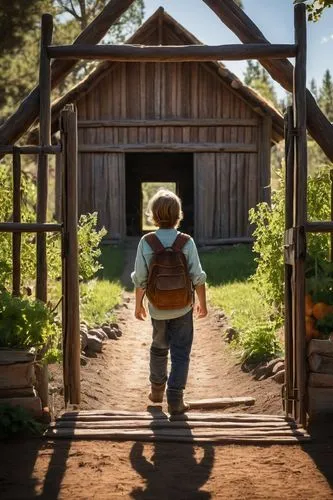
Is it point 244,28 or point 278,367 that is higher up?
point 244,28

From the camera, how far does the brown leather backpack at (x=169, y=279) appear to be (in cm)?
586

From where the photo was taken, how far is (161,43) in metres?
17.3

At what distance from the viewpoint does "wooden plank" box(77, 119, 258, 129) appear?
1795 centimetres

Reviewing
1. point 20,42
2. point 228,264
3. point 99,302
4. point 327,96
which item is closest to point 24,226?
point 99,302

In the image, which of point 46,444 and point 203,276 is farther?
point 203,276

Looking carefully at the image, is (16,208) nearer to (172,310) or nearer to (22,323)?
(22,323)

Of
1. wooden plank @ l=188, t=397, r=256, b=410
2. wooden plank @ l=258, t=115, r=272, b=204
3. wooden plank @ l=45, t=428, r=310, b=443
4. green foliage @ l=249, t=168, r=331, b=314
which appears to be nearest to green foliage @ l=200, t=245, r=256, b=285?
wooden plank @ l=258, t=115, r=272, b=204

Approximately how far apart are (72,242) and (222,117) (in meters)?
12.5

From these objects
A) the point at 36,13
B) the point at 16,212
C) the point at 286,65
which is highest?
the point at 36,13

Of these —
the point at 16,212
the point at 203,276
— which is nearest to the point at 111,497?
the point at 203,276

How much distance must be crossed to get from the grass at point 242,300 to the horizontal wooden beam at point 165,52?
9.62ft

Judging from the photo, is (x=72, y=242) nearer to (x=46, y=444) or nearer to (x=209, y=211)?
(x=46, y=444)

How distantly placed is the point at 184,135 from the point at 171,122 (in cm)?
45

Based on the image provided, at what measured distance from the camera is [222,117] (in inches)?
711
